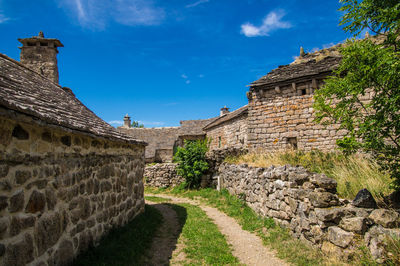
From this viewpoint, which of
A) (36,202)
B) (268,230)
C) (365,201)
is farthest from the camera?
(268,230)

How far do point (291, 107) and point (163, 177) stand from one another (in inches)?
345

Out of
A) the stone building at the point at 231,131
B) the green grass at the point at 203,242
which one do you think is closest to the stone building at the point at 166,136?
the stone building at the point at 231,131

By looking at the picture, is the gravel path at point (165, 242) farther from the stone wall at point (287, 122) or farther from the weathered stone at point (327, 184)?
the stone wall at point (287, 122)

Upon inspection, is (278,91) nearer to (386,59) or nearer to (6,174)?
(386,59)

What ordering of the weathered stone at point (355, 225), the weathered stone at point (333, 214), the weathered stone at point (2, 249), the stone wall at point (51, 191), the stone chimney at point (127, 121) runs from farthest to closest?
the stone chimney at point (127, 121) < the weathered stone at point (333, 214) < the weathered stone at point (355, 225) < the stone wall at point (51, 191) < the weathered stone at point (2, 249)

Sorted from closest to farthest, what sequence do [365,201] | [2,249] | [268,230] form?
[2,249] → [365,201] → [268,230]

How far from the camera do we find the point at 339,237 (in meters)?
4.14

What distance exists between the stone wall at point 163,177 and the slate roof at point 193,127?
10244 millimetres

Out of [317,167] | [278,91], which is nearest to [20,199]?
[317,167]

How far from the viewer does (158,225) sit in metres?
7.16

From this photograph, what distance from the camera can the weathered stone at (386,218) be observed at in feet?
12.5

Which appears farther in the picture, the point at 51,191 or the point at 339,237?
the point at 339,237

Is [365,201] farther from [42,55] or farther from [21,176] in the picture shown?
[42,55]

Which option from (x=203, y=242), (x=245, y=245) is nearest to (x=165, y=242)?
(x=203, y=242)
